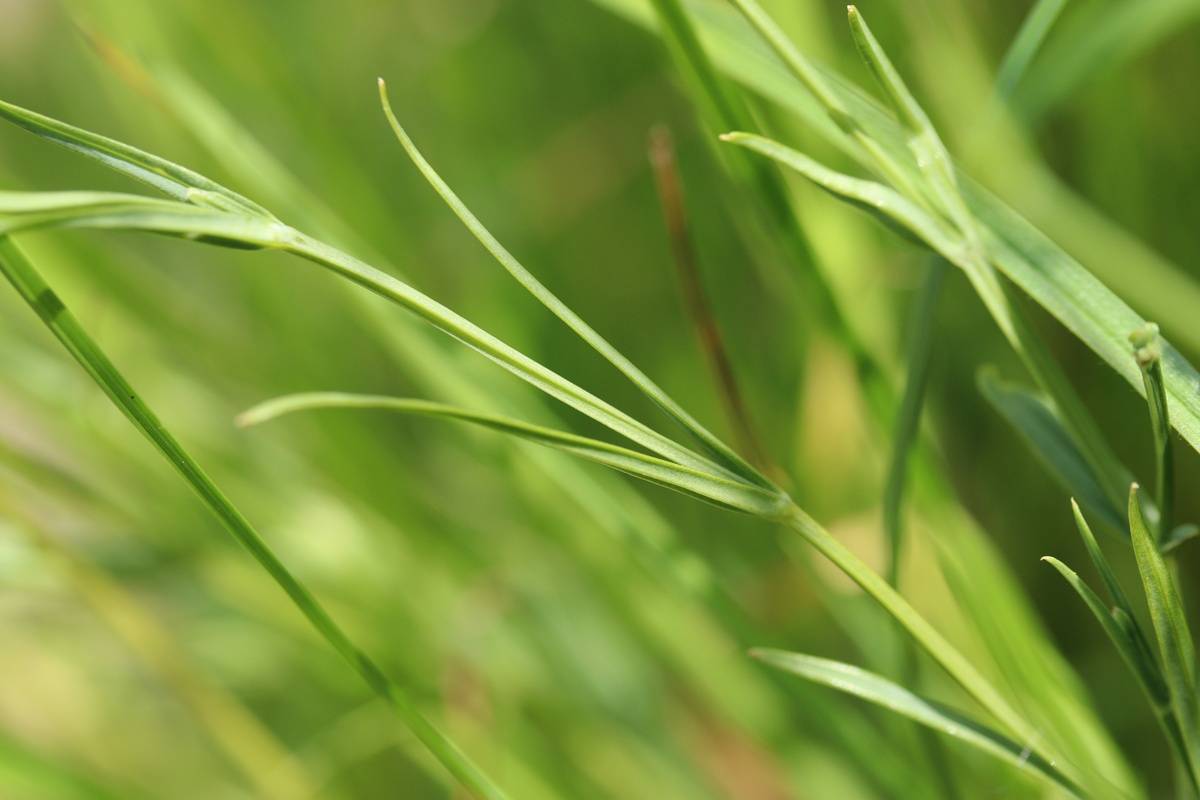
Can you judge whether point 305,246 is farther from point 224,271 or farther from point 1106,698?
point 224,271

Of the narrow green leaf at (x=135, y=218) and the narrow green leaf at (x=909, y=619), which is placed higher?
the narrow green leaf at (x=135, y=218)

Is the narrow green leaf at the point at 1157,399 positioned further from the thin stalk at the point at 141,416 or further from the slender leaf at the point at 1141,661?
the thin stalk at the point at 141,416

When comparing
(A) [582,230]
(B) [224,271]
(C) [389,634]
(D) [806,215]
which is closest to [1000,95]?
(D) [806,215]

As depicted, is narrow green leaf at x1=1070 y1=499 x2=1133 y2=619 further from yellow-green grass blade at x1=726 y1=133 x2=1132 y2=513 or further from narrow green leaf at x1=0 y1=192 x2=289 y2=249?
narrow green leaf at x1=0 y1=192 x2=289 y2=249

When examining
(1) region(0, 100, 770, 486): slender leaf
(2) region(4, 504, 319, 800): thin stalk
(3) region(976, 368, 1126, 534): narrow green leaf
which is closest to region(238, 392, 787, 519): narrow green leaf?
(1) region(0, 100, 770, 486): slender leaf

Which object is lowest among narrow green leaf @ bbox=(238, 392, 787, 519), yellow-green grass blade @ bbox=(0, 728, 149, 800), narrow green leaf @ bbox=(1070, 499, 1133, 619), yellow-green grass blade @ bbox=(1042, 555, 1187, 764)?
yellow-green grass blade @ bbox=(1042, 555, 1187, 764)

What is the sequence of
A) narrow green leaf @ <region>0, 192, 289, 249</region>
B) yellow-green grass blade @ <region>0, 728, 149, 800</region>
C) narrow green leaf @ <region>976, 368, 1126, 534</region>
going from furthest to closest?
A: yellow-green grass blade @ <region>0, 728, 149, 800</region>
narrow green leaf @ <region>976, 368, 1126, 534</region>
narrow green leaf @ <region>0, 192, 289, 249</region>

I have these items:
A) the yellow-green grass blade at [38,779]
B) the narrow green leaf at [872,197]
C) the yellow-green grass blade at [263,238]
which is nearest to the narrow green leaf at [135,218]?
the yellow-green grass blade at [263,238]
